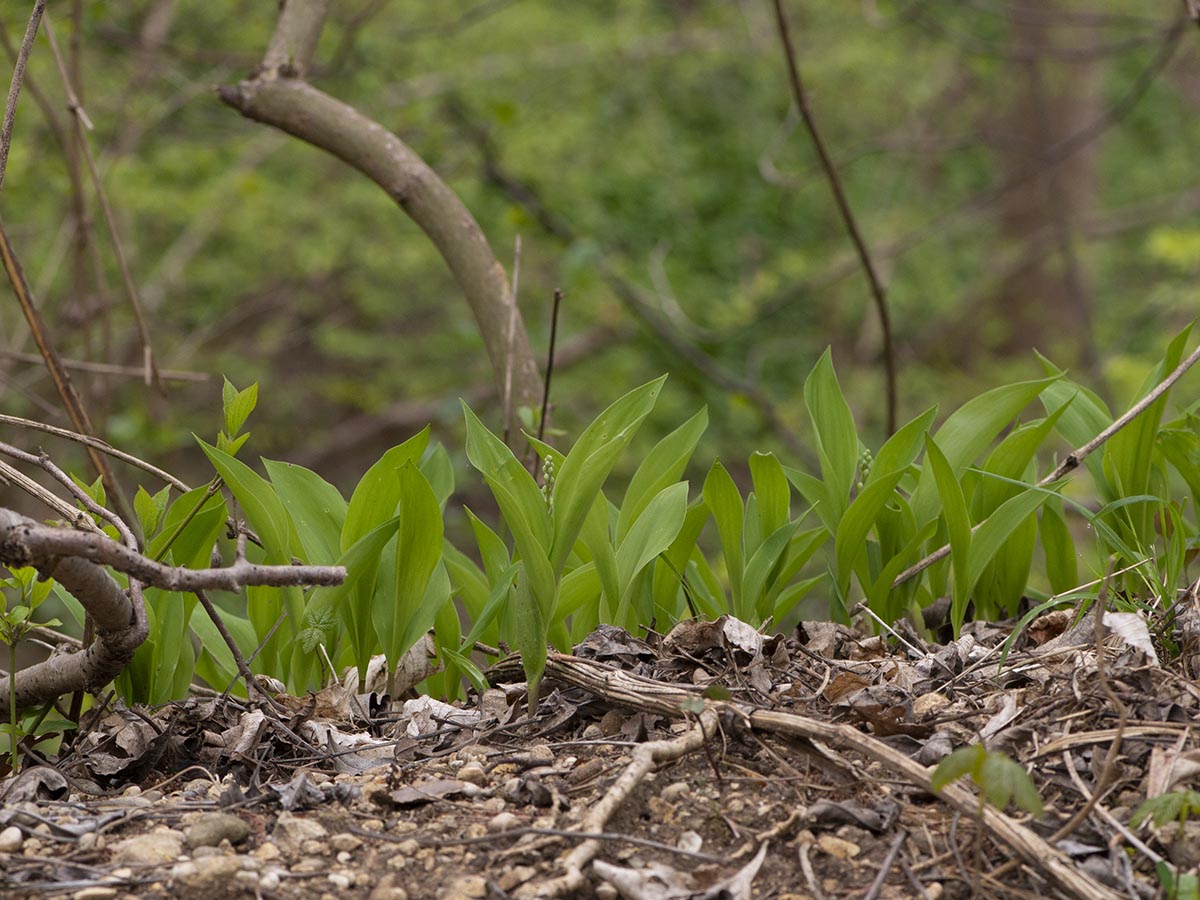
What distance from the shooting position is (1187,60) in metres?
12.6

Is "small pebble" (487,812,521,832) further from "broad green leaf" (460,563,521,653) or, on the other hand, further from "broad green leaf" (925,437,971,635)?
"broad green leaf" (925,437,971,635)

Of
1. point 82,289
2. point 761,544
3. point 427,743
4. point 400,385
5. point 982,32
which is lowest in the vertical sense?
point 400,385

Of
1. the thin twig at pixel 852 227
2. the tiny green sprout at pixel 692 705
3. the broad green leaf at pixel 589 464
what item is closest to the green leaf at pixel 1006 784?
the tiny green sprout at pixel 692 705

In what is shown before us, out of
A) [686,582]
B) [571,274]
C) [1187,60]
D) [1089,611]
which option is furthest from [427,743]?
[1187,60]

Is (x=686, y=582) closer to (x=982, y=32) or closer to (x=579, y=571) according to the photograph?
(x=579, y=571)

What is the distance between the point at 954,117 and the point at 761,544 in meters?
11.3

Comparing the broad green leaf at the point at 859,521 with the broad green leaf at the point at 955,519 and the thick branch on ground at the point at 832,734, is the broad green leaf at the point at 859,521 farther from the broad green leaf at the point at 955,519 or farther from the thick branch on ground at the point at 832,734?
the thick branch on ground at the point at 832,734

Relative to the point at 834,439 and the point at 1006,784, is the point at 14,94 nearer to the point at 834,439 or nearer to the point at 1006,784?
the point at 834,439

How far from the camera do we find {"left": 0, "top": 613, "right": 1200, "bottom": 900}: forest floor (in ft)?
4.13

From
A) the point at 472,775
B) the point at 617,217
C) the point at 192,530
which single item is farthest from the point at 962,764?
the point at 617,217

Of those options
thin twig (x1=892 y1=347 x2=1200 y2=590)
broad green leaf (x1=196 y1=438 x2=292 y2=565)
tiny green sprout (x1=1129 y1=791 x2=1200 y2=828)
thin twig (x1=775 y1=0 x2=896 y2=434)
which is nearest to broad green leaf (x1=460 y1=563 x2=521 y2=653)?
broad green leaf (x1=196 y1=438 x2=292 y2=565)

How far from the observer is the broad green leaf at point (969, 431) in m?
→ 2.00

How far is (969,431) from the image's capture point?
6.61ft

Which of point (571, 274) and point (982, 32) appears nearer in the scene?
point (571, 274)
